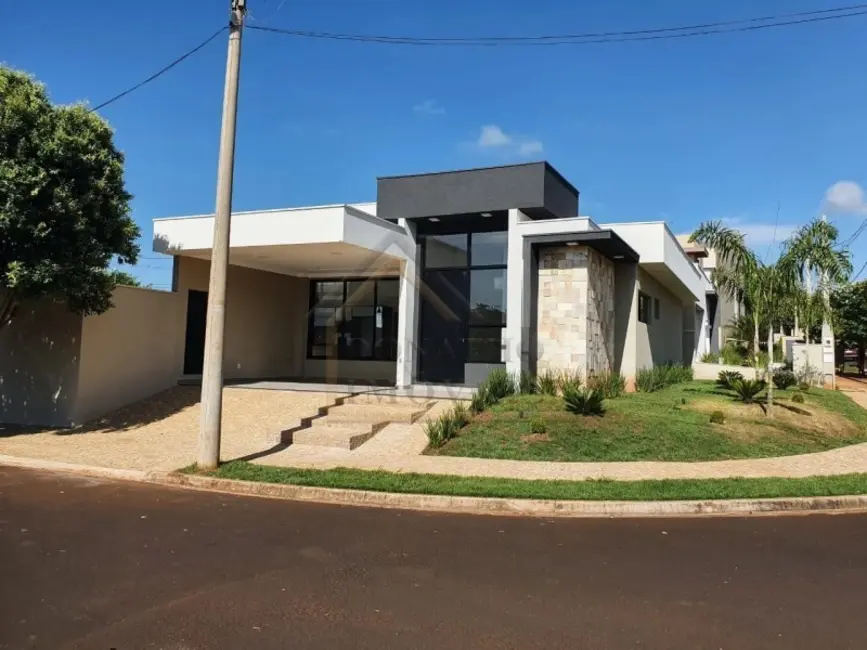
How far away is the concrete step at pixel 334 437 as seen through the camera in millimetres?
11406

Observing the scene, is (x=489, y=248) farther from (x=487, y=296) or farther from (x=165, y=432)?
(x=165, y=432)

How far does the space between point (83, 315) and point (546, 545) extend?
11.2m

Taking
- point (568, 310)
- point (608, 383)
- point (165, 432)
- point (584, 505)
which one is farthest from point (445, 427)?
point (608, 383)

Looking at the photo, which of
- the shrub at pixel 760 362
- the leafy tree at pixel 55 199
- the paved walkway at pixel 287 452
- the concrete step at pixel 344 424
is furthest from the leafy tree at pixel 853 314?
the leafy tree at pixel 55 199

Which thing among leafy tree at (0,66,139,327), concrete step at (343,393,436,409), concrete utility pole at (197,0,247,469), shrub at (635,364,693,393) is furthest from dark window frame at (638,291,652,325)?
leafy tree at (0,66,139,327)

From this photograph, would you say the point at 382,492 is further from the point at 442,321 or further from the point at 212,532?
the point at 442,321

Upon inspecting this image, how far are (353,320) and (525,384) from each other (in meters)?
7.84

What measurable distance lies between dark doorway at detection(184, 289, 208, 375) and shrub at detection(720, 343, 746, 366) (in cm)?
2054

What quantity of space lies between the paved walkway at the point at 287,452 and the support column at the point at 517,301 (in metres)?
2.48

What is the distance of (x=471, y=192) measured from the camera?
15852 mm

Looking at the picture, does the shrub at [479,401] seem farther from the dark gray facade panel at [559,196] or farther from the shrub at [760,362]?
the shrub at [760,362]

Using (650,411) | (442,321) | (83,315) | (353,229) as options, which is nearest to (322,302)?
(442,321)

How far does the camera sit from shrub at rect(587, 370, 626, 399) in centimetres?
1499

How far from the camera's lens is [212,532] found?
21.0 ft
